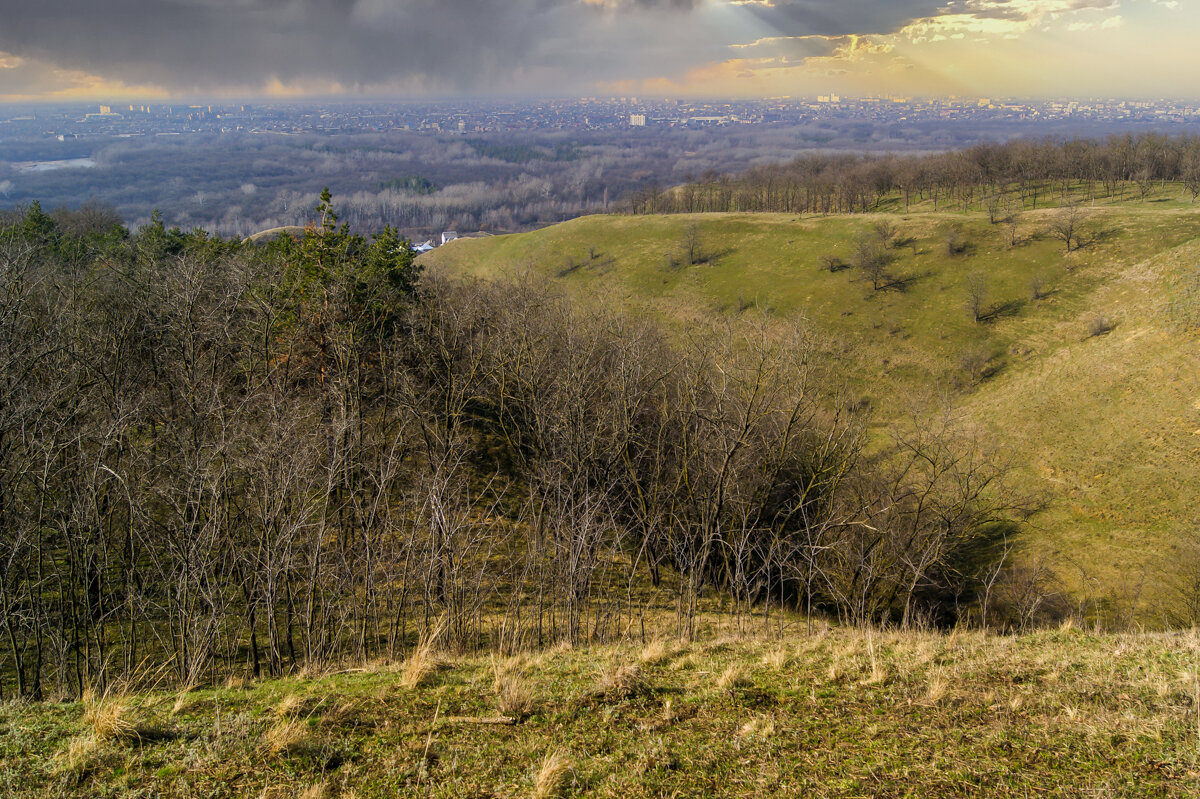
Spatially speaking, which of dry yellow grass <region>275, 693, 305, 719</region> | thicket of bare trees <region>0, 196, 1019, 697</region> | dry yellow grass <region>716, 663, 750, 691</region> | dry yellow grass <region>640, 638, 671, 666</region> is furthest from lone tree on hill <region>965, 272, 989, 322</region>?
dry yellow grass <region>275, 693, 305, 719</region>

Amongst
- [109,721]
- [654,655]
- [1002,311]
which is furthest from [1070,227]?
[109,721]

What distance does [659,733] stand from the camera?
6.51m

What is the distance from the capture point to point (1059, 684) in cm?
726

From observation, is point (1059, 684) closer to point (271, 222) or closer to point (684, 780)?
point (684, 780)

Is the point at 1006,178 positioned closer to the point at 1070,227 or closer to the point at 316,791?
the point at 1070,227

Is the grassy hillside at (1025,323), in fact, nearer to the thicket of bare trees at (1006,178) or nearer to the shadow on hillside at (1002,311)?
the shadow on hillside at (1002,311)

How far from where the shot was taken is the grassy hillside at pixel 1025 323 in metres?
29.6

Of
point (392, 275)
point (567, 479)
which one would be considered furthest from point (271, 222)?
point (567, 479)

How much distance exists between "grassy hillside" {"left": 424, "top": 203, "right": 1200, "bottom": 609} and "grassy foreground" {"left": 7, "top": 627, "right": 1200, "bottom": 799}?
15935 millimetres

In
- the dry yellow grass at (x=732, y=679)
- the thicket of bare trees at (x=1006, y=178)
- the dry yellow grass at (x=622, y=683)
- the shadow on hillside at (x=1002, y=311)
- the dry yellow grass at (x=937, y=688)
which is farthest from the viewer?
the thicket of bare trees at (x=1006, y=178)

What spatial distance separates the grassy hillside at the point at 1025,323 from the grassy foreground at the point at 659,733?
15.9 m

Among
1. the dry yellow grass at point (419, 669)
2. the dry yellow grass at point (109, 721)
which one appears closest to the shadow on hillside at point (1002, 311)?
the dry yellow grass at point (419, 669)

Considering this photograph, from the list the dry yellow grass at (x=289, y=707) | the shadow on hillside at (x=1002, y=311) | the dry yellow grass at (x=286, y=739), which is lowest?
the dry yellow grass at (x=289, y=707)

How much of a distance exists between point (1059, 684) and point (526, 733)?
21.3 ft
